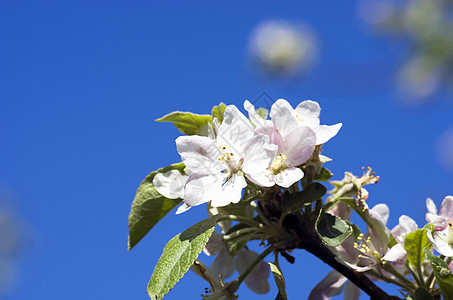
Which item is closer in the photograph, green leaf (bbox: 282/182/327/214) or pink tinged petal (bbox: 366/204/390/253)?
green leaf (bbox: 282/182/327/214)

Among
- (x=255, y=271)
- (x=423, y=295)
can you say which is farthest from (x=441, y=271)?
(x=255, y=271)

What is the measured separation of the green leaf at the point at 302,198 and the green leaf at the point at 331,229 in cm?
4

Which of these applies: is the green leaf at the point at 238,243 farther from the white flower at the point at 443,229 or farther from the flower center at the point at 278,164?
the white flower at the point at 443,229

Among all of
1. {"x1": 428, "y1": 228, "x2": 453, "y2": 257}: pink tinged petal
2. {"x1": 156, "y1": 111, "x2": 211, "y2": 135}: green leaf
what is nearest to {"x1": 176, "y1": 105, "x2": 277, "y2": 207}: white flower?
{"x1": 156, "y1": 111, "x2": 211, "y2": 135}: green leaf

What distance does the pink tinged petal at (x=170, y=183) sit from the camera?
109 centimetres

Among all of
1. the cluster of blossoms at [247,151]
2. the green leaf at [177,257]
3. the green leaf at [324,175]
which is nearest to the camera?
the green leaf at [177,257]

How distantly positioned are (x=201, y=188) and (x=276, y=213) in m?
0.16

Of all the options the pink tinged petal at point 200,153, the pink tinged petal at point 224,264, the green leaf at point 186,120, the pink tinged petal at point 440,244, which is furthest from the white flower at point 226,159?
the pink tinged petal at point 440,244

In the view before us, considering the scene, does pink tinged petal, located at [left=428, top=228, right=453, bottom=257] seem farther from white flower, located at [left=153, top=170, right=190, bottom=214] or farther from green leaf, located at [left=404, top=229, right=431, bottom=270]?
white flower, located at [left=153, top=170, right=190, bottom=214]

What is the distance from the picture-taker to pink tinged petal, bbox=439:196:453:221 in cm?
104

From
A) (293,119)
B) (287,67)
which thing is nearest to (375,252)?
(293,119)

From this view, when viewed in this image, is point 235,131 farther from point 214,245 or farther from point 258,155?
point 214,245

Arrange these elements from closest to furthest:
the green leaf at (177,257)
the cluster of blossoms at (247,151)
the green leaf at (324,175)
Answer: the green leaf at (177,257)
the cluster of blossoms at (247,151)
the green leaf at (324,175)

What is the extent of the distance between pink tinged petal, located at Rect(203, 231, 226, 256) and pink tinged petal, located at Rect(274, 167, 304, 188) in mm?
234
